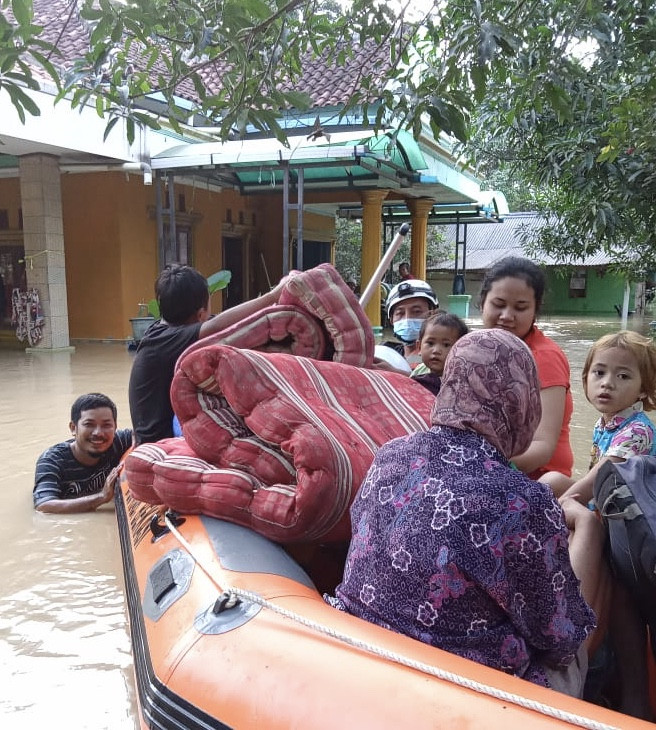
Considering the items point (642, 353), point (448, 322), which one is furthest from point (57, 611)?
point (642, 353)

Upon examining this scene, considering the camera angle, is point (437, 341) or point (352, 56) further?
point (352, 56)

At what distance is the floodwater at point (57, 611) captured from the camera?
212 centimetres

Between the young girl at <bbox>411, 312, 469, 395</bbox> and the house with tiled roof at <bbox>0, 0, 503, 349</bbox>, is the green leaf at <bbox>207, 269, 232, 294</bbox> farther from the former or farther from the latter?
the young girl at <bbox>411, 312, 469, 395</bbox>

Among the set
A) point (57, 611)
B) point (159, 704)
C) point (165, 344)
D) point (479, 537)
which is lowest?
point (57, 611)

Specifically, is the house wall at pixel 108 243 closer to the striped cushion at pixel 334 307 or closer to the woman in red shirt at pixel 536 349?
the striped cushion at pixel 334 307

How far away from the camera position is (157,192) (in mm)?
9508

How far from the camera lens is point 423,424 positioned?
2.23m

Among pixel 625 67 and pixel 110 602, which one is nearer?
pixel 110 602

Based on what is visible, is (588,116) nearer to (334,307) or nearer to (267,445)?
(334,307)

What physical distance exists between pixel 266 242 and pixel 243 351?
11.8 meters

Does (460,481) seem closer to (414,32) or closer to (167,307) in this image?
(167,307)

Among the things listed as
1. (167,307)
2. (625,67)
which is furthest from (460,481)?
(625,67)

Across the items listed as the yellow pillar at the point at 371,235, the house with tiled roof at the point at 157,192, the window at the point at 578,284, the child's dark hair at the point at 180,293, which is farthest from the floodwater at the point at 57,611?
the window at the point at 578,284

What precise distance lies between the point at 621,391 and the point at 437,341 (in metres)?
0.74
